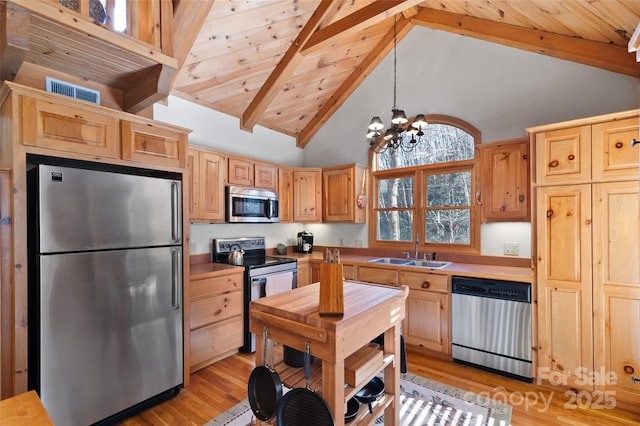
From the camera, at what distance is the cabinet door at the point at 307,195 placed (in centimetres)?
433

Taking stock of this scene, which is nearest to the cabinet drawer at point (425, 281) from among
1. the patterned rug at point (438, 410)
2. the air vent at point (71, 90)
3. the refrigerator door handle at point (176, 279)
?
the patterned rug at point (438, 410)

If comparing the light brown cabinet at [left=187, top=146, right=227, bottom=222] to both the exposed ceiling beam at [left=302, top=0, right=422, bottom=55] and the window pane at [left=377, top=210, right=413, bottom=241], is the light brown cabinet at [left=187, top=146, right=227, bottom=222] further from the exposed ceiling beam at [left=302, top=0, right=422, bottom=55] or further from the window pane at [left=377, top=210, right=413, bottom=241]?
the window pane at [left=377, top=210, right=413, bottom=241]

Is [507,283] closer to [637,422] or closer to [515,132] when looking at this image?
[637,422]

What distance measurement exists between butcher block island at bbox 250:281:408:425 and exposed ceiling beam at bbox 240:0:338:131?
2.81 m

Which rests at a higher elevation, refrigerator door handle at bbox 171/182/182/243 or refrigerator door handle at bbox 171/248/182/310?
refrigerator door handle at bbox 171/182/182/243

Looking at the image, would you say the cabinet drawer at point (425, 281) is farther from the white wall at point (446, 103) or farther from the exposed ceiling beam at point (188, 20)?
the exposed ceiling beam at point (188, 20)

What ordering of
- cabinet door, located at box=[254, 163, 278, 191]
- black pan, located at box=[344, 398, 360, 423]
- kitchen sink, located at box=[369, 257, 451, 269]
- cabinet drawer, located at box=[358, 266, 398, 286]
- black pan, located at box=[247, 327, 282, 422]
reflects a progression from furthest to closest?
cabinet door, located at box=[254, 163, 278, 191]
kitchen sink, located at box=[369, 257, 451, 269]
cabinet drawer, located at box=[358, 266, 398, 286]
black pan, located at box=[344, 398, 360, 423]
black pan, located at box=[247, 327, 282, 422]

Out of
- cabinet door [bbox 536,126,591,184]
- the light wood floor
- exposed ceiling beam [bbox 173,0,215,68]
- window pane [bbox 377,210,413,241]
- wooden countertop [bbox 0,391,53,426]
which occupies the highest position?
exposed ceiling beam [bbox 173,0,215,68]

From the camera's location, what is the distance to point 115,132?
214 cm

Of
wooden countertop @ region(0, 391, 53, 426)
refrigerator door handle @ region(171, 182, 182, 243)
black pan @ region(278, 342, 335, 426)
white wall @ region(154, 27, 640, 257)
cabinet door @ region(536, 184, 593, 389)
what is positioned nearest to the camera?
wooden countertop @ region(0, 391, 53, 426)

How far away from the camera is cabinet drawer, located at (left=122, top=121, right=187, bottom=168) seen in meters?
2.21

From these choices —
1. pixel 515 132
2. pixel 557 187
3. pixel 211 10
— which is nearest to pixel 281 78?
pixel 211 10

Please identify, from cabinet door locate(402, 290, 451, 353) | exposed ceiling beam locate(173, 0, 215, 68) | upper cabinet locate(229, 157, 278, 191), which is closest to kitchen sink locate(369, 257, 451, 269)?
cabinet door locate(402, 290, 451, 353)

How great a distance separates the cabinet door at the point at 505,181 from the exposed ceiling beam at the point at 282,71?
224 cm
